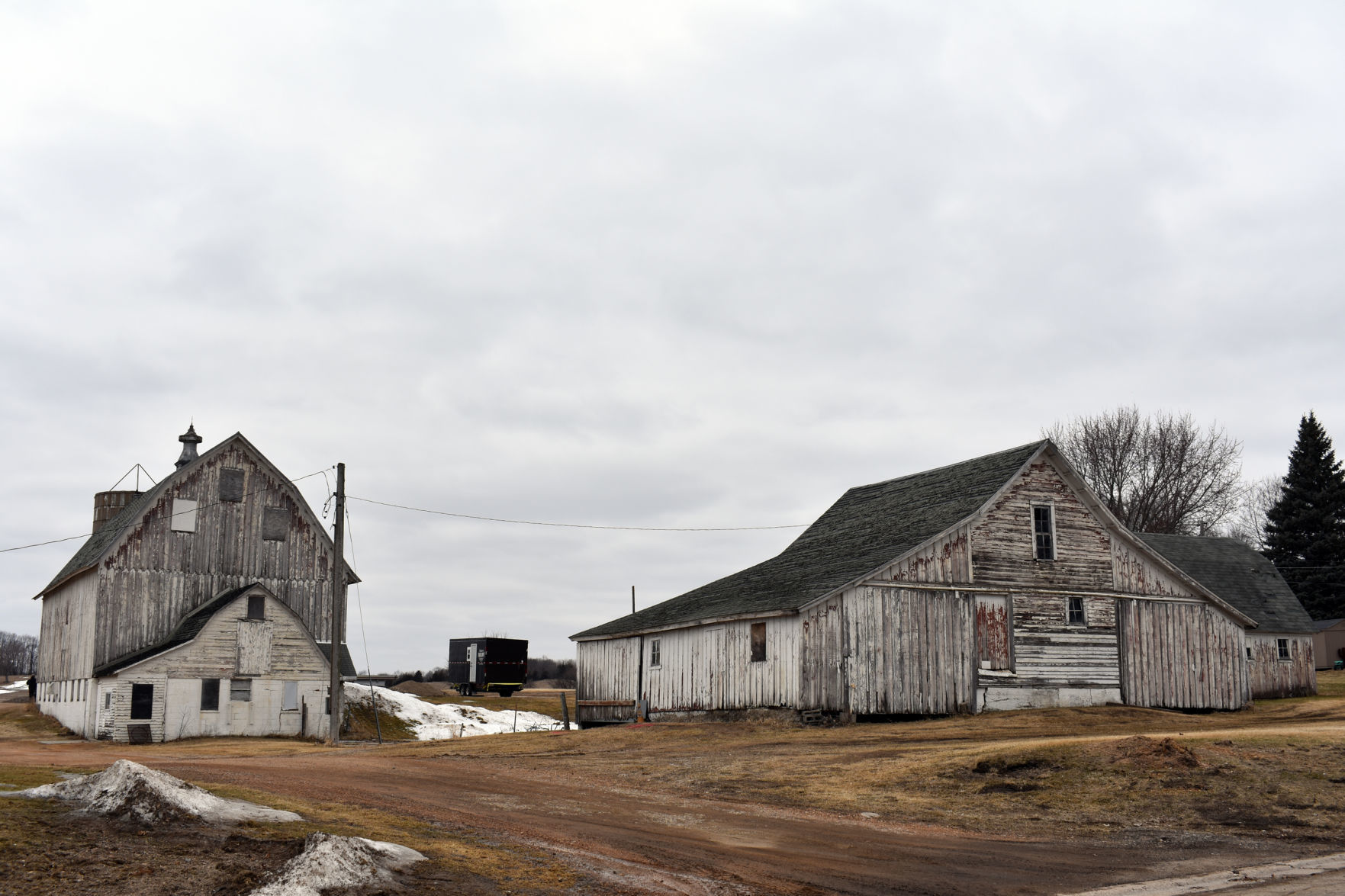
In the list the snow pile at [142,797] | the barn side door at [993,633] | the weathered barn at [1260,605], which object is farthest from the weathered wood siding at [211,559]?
the weathered barn at [1260,605]

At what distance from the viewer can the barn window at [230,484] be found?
144 ft

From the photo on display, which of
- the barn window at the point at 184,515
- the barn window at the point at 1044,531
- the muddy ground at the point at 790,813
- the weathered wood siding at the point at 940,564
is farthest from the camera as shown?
the barn window at the point at 184,515

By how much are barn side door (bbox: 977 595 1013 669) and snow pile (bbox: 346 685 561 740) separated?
19964mm

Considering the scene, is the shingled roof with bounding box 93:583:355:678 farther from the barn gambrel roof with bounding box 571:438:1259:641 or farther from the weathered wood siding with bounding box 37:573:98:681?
the barn gambrel roof with bounding box 571:438:1259:641

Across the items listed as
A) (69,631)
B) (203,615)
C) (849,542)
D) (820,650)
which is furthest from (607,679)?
(69,631)

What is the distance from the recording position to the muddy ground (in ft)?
36.7

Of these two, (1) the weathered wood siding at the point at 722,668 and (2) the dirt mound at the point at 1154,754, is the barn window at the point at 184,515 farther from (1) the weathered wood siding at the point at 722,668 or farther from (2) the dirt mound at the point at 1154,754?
(2) the dirt mound at the point at 1154,754

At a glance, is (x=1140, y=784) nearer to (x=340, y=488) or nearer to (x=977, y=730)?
(x=977, y=730)

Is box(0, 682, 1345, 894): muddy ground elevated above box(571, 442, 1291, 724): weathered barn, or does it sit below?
below

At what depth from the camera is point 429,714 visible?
52.0m

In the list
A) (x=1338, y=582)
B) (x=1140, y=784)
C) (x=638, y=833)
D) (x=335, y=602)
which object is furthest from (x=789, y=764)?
(x=1338, y=582)

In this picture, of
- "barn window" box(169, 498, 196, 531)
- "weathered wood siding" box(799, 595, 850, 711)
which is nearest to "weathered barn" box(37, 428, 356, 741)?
"barn window" box(169, 498, 196, 531)

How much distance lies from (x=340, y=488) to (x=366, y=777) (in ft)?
55.3

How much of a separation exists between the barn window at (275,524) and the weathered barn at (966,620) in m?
15.4
